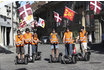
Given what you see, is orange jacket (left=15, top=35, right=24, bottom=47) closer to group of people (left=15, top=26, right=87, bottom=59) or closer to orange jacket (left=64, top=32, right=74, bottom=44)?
group of people (left=15, top=26, right=87, bottom=59)

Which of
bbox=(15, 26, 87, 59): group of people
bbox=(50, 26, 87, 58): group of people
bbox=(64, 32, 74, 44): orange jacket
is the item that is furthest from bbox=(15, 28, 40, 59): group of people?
bbox=(64, 32, 74, 44): orange jacket

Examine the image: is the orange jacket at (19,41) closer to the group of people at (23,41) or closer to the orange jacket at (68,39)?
the group of people at (23,41)

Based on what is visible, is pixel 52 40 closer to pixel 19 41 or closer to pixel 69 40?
pixel 69 40

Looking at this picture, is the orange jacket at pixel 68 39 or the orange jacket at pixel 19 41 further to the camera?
the orange jacket at pixel 19 41

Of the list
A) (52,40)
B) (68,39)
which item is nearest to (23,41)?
(52,40)

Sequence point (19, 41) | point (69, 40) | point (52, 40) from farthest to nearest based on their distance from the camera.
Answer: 1. point (52, 40)
2. point (19, 41)
3. point (69, 40)

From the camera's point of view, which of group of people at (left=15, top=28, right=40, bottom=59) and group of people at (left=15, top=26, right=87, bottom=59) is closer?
group of people at (left=15, top=26, right=87, bottom=59)

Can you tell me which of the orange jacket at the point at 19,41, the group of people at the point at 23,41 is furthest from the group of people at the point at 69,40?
the orange jacket at the point at 19,41

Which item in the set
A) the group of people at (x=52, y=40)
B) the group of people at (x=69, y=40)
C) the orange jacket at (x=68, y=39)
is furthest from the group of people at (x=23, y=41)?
the orange jacket at (x=68, y=39)

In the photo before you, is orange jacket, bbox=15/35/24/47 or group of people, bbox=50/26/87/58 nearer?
group of people, bbox=50/26/87/58

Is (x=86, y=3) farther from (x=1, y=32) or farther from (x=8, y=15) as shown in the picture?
(x=1, y=32)

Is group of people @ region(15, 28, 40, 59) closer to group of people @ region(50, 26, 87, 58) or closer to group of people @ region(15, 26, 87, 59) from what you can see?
group of people @ region(15, 26, 87, 59)

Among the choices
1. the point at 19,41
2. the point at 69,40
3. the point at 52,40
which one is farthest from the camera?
the point at 52,40

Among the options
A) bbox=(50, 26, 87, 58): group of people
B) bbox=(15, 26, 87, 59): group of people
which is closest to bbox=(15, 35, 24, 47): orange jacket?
bbox=(15, 26, 87, 59): group of people
